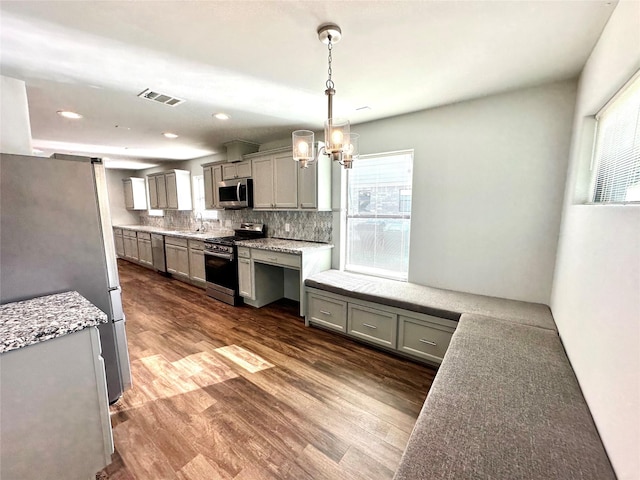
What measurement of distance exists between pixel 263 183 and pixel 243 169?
0.51 m

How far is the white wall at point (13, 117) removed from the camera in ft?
6.82

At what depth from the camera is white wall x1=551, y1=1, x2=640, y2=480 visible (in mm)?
888

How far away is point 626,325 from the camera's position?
37.7 inches

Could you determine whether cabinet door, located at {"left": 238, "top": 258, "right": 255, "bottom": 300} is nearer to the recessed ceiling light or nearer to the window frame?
the window frame

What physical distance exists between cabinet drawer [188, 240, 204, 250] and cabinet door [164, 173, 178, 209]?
155 cm

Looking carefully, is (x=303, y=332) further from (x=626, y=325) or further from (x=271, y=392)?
(x=626, y=325)

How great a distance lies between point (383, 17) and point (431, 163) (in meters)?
1.66

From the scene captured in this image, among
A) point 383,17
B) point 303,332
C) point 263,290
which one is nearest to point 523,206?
point 383,17

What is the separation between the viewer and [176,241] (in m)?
5.15

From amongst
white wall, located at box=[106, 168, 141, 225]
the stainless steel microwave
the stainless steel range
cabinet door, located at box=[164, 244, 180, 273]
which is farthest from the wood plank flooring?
white wall, located at box=[106, 168, 141, 225]

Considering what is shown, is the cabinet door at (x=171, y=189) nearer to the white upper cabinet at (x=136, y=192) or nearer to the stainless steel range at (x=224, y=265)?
the white upper cabinet at (x=136, y=192)

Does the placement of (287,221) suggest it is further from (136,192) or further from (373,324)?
(136,192)

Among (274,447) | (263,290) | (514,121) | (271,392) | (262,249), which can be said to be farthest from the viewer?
(263,290)

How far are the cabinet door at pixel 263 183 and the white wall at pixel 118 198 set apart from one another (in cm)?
568
